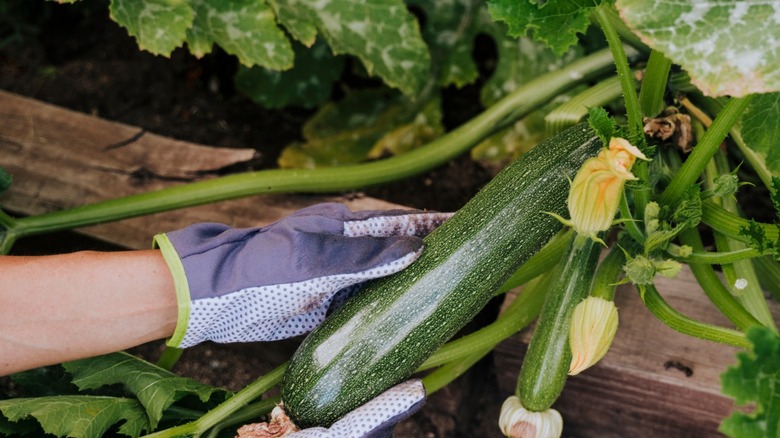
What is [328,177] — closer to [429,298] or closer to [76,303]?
[429,298]

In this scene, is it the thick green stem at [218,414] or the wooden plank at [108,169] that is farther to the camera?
the wooden plank at [108,169]

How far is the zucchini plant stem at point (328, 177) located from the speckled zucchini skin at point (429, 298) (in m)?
0.49

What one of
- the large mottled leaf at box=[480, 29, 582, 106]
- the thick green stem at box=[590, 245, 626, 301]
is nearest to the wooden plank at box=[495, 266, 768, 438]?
the thick green stem at box=[590, 245, 626, 301]

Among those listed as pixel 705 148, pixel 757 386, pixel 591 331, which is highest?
pixel 705 148

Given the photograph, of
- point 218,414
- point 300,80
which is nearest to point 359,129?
point 300,80

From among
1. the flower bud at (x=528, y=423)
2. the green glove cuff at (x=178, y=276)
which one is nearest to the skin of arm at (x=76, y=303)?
the green glove cuff at (x=178, y=276)

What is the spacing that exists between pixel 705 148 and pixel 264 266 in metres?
0.80

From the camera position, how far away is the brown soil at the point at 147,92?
236 cm

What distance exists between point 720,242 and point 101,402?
Result: 1220 millimetres

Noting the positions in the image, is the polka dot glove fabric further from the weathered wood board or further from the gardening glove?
the weathered wood board

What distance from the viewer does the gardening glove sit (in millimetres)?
1439

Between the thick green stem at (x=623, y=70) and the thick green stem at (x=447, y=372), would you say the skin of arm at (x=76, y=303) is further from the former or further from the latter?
the thick green stem at (x=623, y=70)

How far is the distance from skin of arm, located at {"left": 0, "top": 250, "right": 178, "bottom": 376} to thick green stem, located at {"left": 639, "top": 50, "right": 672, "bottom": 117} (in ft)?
3.25

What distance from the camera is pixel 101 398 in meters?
1.51
